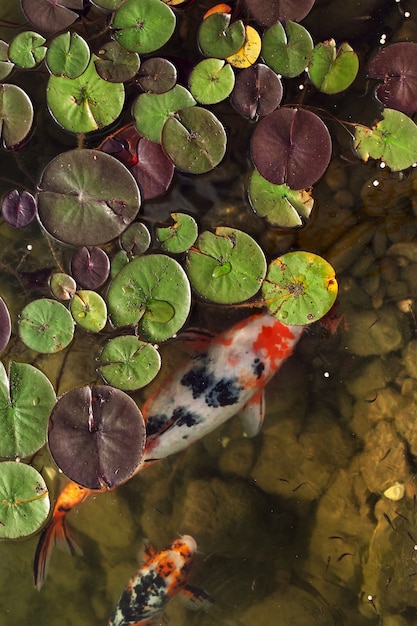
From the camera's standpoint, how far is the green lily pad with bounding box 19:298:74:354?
2672 millimetres

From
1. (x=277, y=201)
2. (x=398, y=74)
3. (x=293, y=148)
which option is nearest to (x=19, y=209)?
(x=277, y=201)

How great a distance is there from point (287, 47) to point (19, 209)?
63.3 inches

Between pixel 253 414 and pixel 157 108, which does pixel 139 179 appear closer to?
pixel 157 108

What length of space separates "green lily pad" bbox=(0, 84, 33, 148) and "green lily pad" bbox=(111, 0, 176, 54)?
580 millimetres

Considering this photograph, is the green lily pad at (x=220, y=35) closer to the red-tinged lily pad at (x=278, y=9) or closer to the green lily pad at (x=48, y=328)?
the red-tinged lily pad at (x=278, y=9)

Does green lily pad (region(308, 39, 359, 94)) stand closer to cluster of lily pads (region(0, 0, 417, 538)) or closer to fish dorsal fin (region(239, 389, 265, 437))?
cluster of lily pads (region(0, 0, 417, 538))

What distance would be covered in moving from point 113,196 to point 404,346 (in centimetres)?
179

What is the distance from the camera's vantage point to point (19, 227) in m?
2.77

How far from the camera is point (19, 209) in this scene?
2.72 metres

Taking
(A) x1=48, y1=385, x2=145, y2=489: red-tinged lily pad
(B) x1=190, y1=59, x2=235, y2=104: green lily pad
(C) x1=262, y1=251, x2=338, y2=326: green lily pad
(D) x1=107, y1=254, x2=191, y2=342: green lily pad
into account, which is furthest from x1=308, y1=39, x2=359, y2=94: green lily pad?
(A) x1=48, y1=385, x2=145, y2=489: red-tinged lily pad

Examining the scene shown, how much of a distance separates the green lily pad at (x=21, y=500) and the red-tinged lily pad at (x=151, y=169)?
1.56 metres

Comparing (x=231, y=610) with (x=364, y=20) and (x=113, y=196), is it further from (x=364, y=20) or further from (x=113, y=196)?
(x=364, y=20)

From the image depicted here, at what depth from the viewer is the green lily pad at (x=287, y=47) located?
2648 millimetres

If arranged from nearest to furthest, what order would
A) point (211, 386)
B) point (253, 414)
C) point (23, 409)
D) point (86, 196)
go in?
1. point (86, 196)
2. point (23, 409)
3. point (211, 386)
4. point (253, 414)
